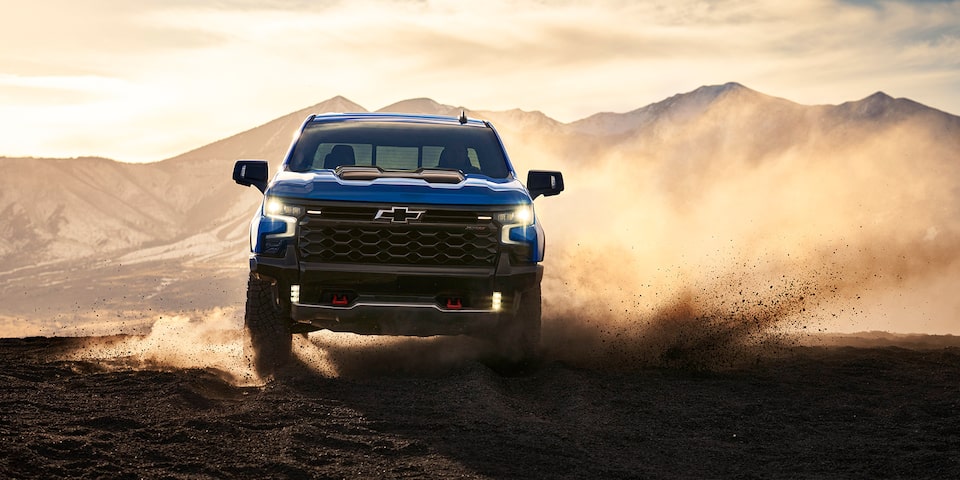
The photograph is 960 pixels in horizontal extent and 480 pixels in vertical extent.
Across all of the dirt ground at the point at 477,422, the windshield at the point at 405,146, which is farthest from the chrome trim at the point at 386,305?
the windshield at the point at 405,146

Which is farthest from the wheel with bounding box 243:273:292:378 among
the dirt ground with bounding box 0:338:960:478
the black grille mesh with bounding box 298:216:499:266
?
the black grille mesh with bounding box 298:216:499:266

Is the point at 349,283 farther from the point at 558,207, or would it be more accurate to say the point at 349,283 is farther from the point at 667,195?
the point at 667,195

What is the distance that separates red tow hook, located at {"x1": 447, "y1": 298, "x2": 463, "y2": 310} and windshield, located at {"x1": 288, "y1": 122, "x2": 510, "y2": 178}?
5.01ft

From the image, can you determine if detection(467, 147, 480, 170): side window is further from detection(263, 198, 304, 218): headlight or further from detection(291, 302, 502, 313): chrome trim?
detection(263, 198, 304, 218): headlight

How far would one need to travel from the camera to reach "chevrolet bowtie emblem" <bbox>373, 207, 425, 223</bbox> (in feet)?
25.5

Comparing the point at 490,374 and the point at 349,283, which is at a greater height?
the point at 349,283

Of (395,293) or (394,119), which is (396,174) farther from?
(394,119)

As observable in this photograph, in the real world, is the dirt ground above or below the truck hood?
below

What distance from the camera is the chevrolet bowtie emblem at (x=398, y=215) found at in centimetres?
778

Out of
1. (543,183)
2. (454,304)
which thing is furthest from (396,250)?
(543,183)

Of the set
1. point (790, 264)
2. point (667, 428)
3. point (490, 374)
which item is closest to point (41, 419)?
point (490, 374)

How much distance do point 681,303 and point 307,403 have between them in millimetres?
6671

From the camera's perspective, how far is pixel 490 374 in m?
8.63

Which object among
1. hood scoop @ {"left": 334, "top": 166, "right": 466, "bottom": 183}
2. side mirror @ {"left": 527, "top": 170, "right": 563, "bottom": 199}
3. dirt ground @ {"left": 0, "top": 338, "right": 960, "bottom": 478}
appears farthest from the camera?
side mirror @ {"left": 527, "top": 170, "right": 563, "bottom": 199}
